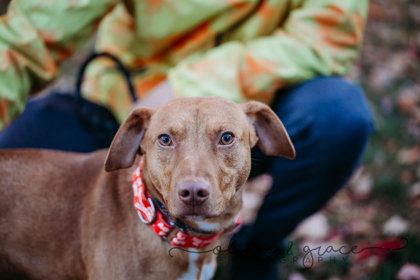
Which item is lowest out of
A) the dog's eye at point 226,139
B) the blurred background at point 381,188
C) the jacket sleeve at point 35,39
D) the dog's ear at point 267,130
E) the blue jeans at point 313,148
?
the blurred background at point 381,188

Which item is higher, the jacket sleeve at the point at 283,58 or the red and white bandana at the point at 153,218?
the jacket sleeve at the point at 283,58

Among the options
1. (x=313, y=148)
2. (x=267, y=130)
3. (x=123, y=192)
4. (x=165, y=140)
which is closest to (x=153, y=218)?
(x=123, y=192)

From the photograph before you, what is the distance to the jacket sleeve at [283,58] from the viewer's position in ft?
8.18

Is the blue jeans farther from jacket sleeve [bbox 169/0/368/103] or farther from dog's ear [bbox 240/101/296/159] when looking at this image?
dog's ear [bbox 240/101/296/159]

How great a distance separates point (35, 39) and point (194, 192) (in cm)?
144

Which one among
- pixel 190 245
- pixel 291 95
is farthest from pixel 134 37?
pixel 190 245

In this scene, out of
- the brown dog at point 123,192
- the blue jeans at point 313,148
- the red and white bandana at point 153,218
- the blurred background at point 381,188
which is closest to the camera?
the brown dog at point 123,192

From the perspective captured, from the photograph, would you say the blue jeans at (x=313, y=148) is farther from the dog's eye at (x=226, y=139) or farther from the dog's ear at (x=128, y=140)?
the dog's ear at (x=128, y=140)

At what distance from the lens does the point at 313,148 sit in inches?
95.1

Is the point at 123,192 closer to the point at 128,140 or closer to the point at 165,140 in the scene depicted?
the point at 128,140

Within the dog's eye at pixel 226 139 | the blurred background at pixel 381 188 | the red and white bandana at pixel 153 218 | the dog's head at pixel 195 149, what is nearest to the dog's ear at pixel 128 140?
the dog's head at pixel 195 149

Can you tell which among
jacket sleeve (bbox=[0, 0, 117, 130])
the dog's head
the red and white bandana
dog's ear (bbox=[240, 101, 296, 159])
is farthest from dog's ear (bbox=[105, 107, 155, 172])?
jacket sleeve (bbox=[0, 0, 117, 130])

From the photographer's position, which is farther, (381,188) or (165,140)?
(381,188)

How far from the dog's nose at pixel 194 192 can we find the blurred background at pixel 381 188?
5.52 feet
